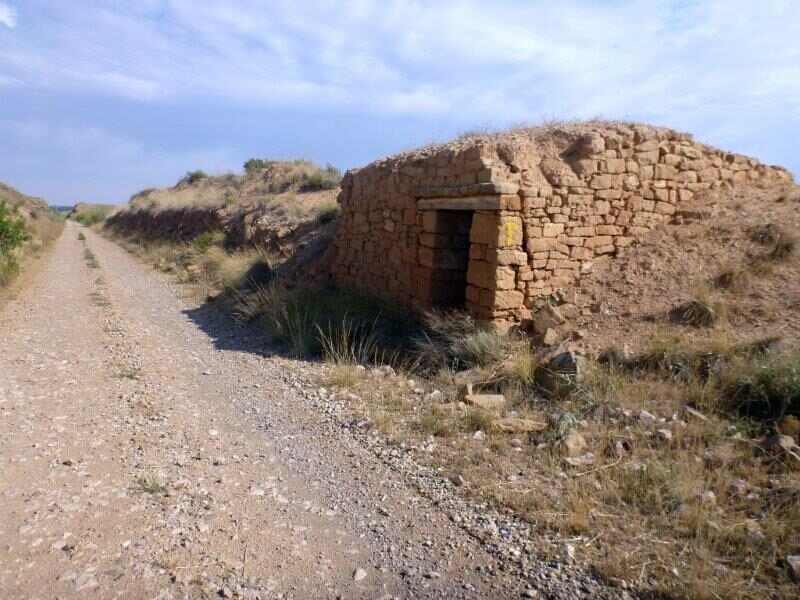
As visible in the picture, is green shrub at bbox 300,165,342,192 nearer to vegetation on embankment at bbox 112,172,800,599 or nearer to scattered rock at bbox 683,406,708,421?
vegetation on embankment at bbox 112,172,800,599

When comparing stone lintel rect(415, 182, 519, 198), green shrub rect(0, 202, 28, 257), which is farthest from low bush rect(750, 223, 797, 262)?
green shrub rect(0, 202, 28, 257)

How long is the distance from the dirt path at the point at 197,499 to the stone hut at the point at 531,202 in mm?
2390

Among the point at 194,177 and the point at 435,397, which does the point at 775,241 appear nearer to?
the point at 435,397

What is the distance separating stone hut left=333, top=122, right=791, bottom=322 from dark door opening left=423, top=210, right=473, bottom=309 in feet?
0.04

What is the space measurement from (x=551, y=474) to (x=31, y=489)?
3.27 metres

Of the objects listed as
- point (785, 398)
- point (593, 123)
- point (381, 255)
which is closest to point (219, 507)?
point (785, 398)

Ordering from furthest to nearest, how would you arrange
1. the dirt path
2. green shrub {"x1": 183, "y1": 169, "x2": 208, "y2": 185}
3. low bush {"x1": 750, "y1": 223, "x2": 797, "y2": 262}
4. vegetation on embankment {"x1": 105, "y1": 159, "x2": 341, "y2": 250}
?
green shrub {"x1": 183, "y1": 169, "x2": 208, "y2": 185}
vegetation on embankment {"x1": 105, "y1": 159, "x2": 341, "y2": 250}
low bush {"x1": 750, "y1": 223, "x2": 797, "y2": 262}
the dirt path

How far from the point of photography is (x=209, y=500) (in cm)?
356

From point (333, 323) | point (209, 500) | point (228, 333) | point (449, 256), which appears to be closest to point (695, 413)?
point (209, 500)

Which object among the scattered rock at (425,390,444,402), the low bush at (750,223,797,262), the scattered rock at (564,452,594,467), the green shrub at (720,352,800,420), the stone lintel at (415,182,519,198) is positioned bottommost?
the scattered rock at (564,452,594,467)

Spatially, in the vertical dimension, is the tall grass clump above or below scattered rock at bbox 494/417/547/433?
above

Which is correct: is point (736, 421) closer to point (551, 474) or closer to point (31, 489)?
point (551, 474)

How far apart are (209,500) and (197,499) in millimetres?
72

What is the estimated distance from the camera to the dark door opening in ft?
23.9
